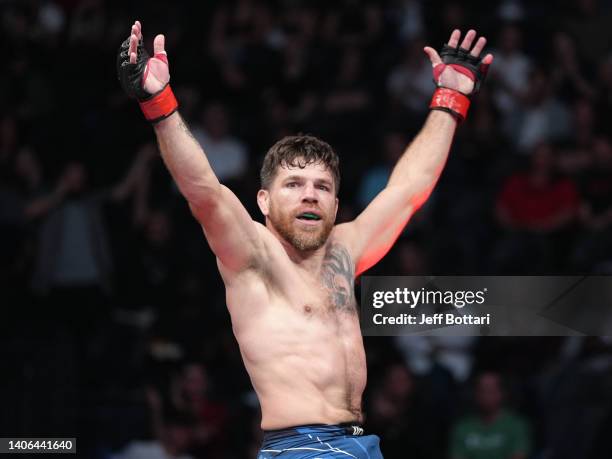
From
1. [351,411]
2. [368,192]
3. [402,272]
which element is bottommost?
[351,411]

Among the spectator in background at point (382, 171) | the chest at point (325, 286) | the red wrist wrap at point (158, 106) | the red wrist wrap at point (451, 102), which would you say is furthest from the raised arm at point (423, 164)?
the spectator in background at point (382, 171)

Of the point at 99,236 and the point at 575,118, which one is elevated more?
the point at 575,118

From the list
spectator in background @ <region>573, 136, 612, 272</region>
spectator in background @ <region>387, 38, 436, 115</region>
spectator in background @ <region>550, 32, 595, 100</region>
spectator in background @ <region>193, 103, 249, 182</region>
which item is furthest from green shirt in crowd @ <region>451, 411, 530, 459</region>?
spectator in background @ <region>550, 32, 595, 100</region>

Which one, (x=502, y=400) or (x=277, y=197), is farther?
(x=502, y=400)

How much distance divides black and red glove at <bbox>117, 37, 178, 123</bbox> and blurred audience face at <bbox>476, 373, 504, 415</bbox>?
4265mm

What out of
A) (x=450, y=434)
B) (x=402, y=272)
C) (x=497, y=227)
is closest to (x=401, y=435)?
(x=450, y=434)

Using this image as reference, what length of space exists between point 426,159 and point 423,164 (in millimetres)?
27

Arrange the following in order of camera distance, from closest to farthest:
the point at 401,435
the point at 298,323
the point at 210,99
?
the point at 298,323 → the point at 401,435 → the point at 210,99

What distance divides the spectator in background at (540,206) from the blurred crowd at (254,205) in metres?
0.02

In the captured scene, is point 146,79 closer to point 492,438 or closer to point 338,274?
point 338,274

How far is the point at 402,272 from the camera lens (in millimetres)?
8594

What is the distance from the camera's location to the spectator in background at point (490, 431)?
779 centimetres

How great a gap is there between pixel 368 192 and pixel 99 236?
2.20 meters

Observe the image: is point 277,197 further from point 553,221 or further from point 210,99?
point 210,99
